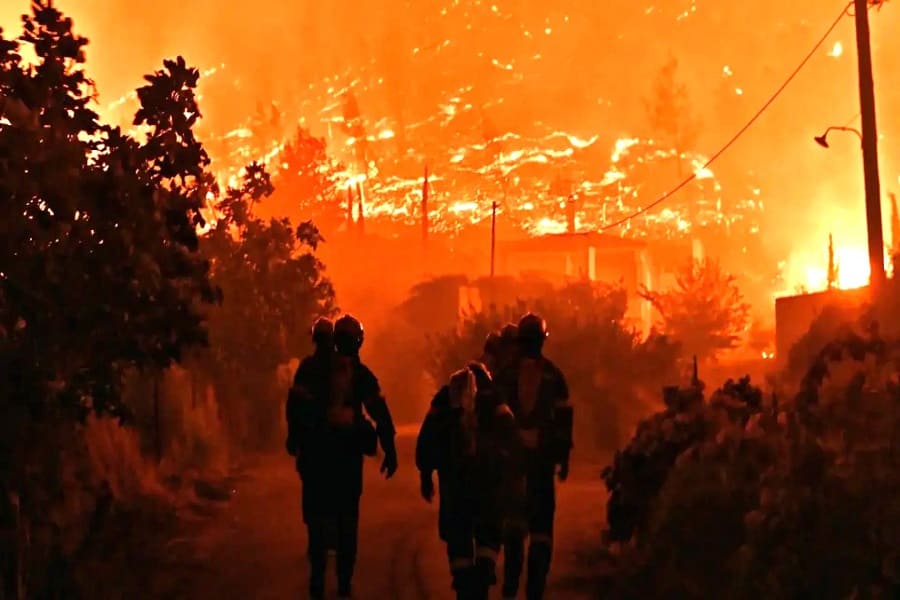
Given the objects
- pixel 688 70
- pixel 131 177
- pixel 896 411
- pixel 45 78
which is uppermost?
pixel 688 70

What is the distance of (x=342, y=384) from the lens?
8.01m

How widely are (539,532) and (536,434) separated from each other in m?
0.67

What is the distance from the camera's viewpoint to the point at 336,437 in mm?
7934

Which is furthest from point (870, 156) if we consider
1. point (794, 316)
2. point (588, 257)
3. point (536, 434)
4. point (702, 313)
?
point (588, 257)

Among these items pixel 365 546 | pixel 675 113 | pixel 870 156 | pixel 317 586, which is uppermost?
pixel 675 113

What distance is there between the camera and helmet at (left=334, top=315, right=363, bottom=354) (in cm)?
800

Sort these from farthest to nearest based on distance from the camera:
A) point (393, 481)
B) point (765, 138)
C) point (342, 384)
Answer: point (765, 138) → point (393, 481) → point (342, 384)

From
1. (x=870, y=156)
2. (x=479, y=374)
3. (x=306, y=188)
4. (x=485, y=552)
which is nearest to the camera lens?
(x=485, y=552)

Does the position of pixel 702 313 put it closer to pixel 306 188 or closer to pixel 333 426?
pixel 306 188

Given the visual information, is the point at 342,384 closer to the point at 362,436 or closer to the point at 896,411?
the point at 362,436

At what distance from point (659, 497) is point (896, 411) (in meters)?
2.49

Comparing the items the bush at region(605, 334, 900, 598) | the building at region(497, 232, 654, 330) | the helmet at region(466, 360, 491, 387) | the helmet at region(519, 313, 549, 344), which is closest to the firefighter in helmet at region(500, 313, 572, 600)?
the helmet at region(519, 313, 549, 344)

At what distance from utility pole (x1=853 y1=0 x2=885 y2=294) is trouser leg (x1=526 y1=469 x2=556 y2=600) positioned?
521 inches

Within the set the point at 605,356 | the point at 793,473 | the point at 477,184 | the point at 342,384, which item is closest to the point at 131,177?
the point at 342,384
